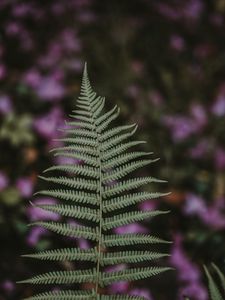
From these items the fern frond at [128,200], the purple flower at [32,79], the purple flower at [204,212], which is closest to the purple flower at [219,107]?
the purple flower at [204,212]

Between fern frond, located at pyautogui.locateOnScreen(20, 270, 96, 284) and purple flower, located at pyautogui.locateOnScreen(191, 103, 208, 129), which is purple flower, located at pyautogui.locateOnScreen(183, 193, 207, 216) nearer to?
purple flower, located at pyautogui.locateOnScreen(191, 103, 208, 129)

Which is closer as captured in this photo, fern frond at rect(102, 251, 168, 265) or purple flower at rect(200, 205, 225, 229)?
fern frond at rect(102, 251, 168, 265)

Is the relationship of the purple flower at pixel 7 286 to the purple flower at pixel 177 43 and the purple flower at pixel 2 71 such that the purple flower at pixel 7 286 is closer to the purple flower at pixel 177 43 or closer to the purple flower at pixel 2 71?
the purple flower at pixel 2 71

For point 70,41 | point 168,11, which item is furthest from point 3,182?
point 168,11

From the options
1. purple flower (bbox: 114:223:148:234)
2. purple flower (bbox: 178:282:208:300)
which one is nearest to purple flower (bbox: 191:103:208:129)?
purple flower (bbox: 114:223:148:234)

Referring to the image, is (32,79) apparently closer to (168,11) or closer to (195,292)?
(168,11)

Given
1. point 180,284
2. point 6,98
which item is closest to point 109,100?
point 6,98

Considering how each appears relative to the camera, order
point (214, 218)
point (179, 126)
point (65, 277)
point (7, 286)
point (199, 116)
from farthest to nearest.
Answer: point (199, 116), point (179, 126), point (214, 218), point (7, 286), point (65, 277)
